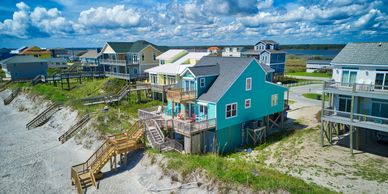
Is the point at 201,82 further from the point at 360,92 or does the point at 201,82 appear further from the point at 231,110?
the point at 360,92

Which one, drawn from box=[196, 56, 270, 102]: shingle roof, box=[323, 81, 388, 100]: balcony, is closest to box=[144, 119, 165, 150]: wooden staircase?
box=[196, 56, 270, 102]: shingle roof

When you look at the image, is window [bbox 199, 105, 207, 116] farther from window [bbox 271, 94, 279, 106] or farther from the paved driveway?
the paved driveway

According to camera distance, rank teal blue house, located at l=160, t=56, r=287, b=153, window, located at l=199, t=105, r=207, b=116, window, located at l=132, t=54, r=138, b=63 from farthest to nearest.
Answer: window, located at l=132, t=54, r=138, b=63 < window, located at l=199, t=105, r=207, b=116 < teal blue house, located at l=160, t=56, r=287, b=153

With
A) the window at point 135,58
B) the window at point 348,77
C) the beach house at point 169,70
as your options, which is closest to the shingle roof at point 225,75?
the window at point 348,77

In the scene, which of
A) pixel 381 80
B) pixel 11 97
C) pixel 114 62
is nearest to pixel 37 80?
pixel 11 97

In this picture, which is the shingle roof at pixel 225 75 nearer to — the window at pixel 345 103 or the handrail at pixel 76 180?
the window at pixel 345 103

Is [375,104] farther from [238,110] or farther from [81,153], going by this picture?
[81,153]

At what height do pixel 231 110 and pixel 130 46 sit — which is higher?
pixel 130 46
